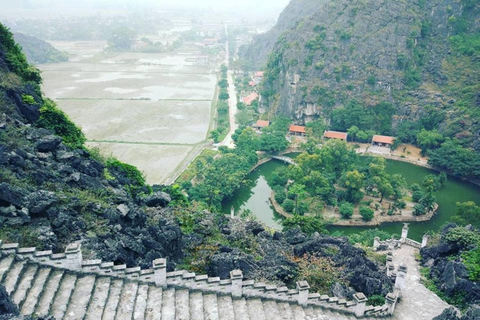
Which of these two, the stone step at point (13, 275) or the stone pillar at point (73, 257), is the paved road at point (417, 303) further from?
the stone step at point (13, 275)

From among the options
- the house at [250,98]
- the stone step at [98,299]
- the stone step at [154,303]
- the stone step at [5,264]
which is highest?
the stone step at [5,264]

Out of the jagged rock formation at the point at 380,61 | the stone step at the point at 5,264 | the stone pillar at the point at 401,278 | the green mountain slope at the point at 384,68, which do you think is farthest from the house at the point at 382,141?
the stone step at the point at 5,264

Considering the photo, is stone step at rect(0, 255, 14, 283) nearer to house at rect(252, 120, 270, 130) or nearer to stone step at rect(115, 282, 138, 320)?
stone step at rect(115, 282, 138, 320)

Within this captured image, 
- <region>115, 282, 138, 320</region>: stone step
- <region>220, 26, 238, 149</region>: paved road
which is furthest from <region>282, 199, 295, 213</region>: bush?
<region>115, 282, 138, 320</region>: stone step

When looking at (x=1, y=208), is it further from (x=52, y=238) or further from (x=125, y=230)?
(x=125, y=230)

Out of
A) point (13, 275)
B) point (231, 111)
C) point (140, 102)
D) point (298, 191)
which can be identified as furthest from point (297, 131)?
point (13, 275)

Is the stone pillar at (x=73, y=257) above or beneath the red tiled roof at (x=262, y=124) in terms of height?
above

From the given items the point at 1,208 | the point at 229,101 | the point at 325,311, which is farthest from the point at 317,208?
the point at 229,101
